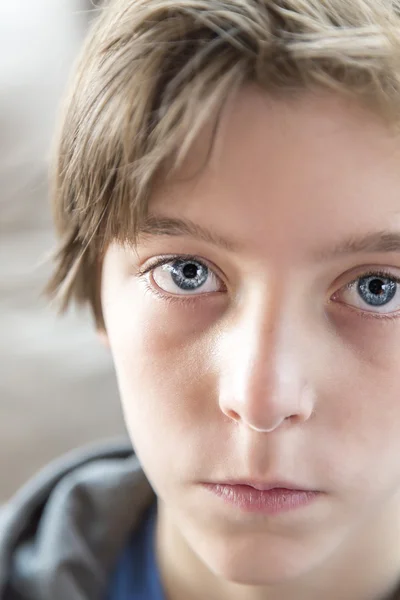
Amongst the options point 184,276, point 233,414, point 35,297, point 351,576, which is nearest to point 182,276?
point 184,276

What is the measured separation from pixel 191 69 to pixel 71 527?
16.8 inches

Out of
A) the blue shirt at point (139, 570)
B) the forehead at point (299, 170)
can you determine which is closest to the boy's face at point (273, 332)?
the forehead at point (299, 170)

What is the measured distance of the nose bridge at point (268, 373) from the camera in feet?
1.61

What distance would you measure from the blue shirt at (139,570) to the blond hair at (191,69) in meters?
0.32

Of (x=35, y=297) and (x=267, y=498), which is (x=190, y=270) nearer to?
(x=267, y=498)

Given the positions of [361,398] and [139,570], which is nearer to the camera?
[361,398]

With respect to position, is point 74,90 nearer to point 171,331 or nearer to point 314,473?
point 171,331

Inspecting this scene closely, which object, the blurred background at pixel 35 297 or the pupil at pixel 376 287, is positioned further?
the blurred background at pixel 35 297

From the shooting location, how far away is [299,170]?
49 centimetres

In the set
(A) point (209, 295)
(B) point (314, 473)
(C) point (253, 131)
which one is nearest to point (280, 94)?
(C) point (253, 131)

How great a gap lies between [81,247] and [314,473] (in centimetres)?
25

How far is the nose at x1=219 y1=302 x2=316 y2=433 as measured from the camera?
19.3 inches

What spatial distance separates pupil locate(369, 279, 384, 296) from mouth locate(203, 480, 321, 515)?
14cm

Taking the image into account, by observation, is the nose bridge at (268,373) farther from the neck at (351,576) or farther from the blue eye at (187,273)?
the neck at (351,576)
